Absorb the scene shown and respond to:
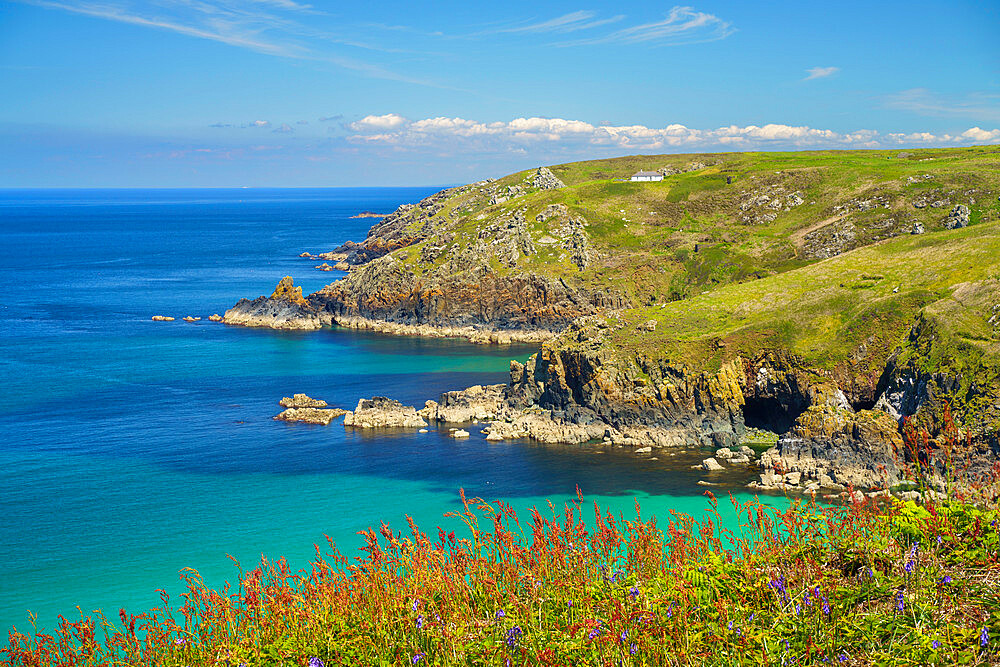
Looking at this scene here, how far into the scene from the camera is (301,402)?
6906cm

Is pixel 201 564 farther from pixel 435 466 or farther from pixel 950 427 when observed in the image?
pixel 950 427

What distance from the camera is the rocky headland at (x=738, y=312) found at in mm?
47188

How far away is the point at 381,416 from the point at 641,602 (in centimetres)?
5736

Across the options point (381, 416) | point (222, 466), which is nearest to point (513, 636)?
point (222, 466)

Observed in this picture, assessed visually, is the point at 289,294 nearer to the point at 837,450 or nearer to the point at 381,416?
the point at 381,416

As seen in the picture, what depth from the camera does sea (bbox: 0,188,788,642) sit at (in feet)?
134

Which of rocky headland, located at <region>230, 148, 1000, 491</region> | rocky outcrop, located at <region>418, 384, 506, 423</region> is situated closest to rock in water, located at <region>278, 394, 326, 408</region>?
rocky headland, located at <region>230, 148, 1000, 491</region>

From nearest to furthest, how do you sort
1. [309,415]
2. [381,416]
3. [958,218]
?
1. [381,416]
2. [309,415]
3. [958,218]

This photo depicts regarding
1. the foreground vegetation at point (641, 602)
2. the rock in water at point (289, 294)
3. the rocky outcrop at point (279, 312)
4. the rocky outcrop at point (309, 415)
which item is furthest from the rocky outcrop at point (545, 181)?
the foreground vegetation at point (641, 602)

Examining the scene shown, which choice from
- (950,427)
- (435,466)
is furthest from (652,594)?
(435,466)

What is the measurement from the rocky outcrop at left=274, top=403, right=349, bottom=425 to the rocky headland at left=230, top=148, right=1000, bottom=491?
2805mm

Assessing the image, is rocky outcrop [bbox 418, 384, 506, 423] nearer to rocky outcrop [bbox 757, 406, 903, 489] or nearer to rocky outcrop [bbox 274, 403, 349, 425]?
rocky outcrop [bbox 274, 403, 349, 425]

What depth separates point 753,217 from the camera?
118m

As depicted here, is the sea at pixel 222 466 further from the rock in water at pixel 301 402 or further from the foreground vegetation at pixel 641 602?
the foreground vegetation at pixel 641 602
